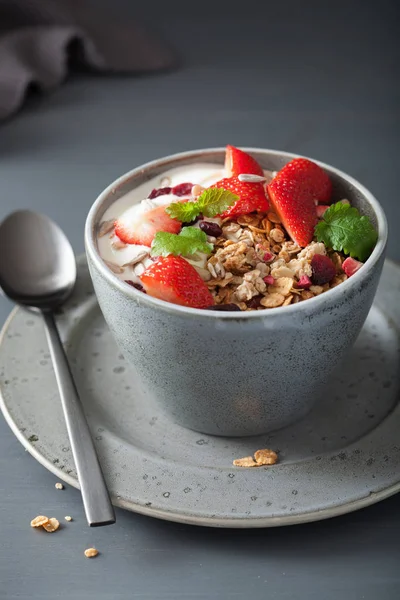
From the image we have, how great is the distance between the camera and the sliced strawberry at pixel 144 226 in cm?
140

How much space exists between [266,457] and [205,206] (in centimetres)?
43

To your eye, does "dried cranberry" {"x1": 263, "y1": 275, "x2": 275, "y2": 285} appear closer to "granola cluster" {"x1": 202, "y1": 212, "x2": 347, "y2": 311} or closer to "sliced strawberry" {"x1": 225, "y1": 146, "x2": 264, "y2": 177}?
"granola cluster" {"x1": 202, "y1": 212, "x2": 347, "y2": 311}

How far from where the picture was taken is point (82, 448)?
4.41ft

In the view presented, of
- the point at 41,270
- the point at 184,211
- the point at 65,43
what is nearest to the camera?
→ the point at 184,211

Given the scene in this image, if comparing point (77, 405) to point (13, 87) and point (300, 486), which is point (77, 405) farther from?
point (13, 87)

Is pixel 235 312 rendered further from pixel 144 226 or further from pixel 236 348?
pixel 144 226

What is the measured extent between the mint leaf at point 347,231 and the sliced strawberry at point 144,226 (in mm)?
252

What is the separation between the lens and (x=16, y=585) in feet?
4.02

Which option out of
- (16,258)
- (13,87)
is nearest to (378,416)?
(16,258)

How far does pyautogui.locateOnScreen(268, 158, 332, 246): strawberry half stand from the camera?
1.41m

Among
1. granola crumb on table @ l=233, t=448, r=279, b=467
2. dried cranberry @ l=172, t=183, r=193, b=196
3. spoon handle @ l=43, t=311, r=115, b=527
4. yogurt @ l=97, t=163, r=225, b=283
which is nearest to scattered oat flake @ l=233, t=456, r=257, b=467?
granola crumb on table @ l=233, t=448, r=279, b=467

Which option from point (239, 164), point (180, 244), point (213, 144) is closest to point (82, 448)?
point (180, 244)

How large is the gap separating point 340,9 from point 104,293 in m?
2.30

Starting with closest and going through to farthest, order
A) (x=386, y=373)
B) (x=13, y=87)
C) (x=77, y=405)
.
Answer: (x=77, y=405)
(x=386, y=373)
(x=13, y=87)
